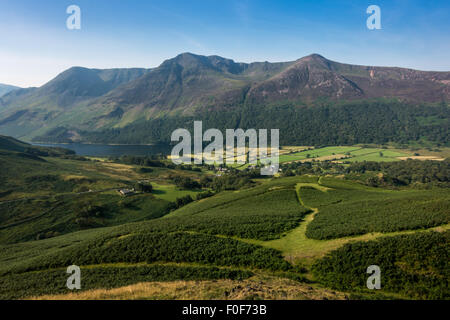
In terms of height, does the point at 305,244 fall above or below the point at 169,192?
above

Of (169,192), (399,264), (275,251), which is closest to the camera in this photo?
(399,264)

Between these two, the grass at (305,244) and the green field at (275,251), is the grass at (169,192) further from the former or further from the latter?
the grass at (305,244)

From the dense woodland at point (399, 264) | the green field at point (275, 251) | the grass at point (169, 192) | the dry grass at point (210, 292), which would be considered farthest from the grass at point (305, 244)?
the grass at point (169, 192)

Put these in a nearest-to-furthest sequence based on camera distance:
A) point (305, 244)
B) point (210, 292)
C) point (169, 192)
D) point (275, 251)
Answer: point (210, 292), point (275, 251), point (305, 244), point (169, 192)

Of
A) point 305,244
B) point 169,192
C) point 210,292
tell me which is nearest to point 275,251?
point 305,244

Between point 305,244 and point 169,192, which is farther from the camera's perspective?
point 169,192

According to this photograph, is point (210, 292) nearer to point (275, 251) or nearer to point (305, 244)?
point (275, 251)
